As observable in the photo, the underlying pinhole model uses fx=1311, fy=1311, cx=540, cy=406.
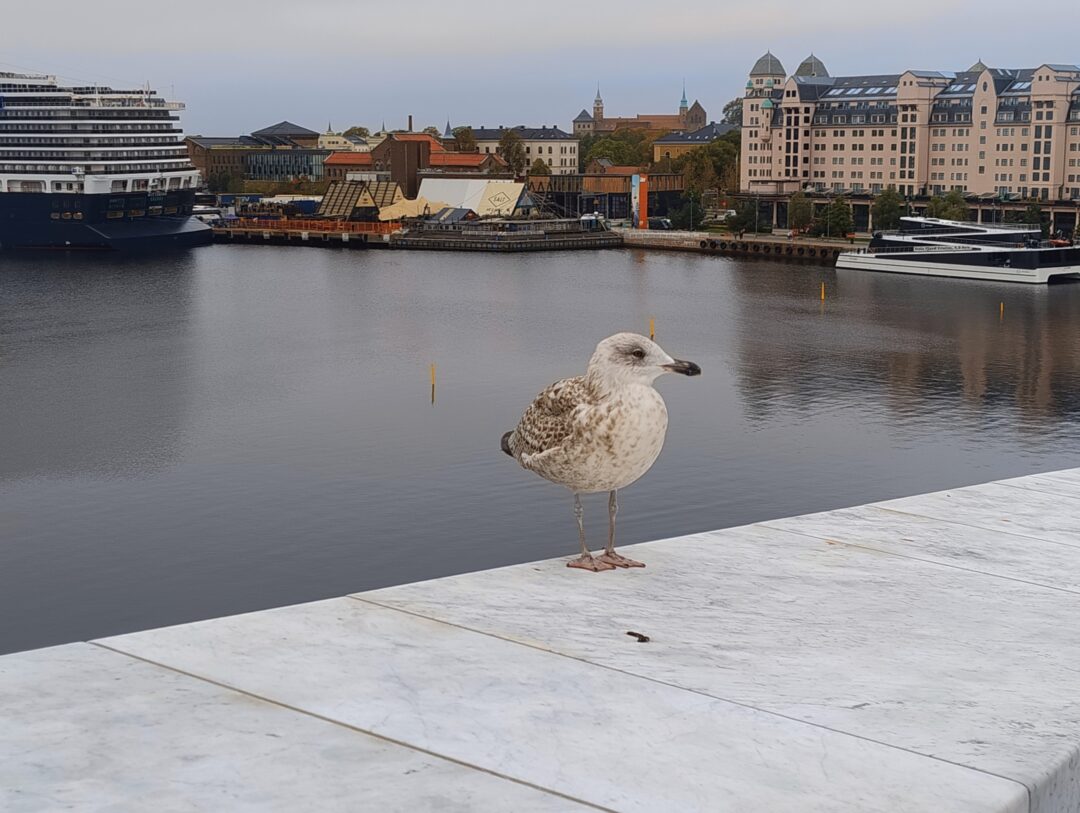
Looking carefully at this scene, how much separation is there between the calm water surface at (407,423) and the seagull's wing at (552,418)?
8729 mm

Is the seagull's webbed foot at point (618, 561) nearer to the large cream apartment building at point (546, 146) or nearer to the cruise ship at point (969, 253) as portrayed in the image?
the cruise ship at point (969, 253)

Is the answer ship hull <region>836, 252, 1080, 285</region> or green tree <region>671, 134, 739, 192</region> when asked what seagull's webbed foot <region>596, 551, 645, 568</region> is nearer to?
ship hull <region>836, 252, 1080, 285</region>

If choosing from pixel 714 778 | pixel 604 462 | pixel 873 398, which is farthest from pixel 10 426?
pixel 714 778

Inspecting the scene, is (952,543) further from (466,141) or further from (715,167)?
(466,141)

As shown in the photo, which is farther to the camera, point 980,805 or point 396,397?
point 396,397

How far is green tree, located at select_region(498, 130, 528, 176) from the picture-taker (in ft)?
380

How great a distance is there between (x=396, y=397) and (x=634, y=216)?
65432mm

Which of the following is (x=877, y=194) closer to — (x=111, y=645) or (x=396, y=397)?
(x=396, y=397)

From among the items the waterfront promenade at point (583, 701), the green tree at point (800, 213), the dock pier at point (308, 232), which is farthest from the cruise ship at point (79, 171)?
the waterfront promenade at point (583, 701)

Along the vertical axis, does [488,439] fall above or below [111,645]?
below

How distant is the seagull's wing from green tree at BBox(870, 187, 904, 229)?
7045 cm

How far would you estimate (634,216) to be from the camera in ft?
302

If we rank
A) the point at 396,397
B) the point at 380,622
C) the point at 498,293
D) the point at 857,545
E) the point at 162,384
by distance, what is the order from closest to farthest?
the point at 380,622
the point at 857,545
the point at 396,397
the point at 162,384
the point at 498,293

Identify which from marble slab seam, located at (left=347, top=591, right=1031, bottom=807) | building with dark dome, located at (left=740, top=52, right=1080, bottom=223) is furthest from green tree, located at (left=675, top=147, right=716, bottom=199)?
marble slab seam, located at (left=347, top=591, right=1031, bottom=807)
